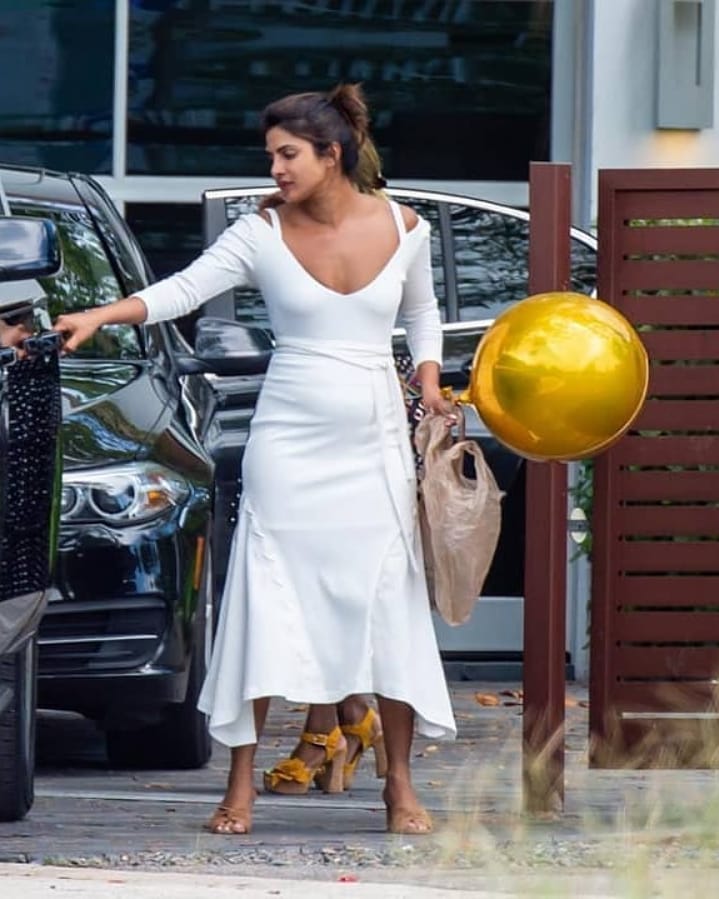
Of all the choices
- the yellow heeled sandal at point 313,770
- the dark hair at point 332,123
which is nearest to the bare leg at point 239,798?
the yellow heeled sandal at point 313,770

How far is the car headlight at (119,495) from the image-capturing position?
738cm

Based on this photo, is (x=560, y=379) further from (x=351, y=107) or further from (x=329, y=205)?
(x=351, y=107)

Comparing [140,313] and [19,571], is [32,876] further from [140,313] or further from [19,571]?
[140,313]

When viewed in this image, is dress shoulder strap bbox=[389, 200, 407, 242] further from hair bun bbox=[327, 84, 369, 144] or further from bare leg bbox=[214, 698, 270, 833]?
bare leg bbox=[214, 698, 270, 833]

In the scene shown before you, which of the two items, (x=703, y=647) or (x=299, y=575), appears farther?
(x=703, y=647)

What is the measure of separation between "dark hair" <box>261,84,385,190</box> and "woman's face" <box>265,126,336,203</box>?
0.02 m

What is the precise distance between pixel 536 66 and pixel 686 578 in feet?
13.8

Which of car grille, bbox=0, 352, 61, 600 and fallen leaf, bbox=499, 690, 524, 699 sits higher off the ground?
car grille, bbox=0, 352, 61, 600

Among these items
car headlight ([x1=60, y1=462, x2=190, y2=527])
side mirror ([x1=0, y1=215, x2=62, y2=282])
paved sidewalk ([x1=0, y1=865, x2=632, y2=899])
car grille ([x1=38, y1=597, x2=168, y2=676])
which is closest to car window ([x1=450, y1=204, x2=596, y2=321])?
car headlight ([x1=60, y1=462, x2=190, y2=527])

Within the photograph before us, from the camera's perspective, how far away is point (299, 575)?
6.75 m

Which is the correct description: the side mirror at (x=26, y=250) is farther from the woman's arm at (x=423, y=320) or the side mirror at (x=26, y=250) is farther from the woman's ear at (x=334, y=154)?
the woman's arm at (x=423, y=320)

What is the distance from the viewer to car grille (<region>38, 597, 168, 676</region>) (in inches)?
288

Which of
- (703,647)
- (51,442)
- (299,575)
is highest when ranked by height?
(51,442)

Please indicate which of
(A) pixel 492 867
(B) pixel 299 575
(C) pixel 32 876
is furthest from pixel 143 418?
(A) pixel 492 867
